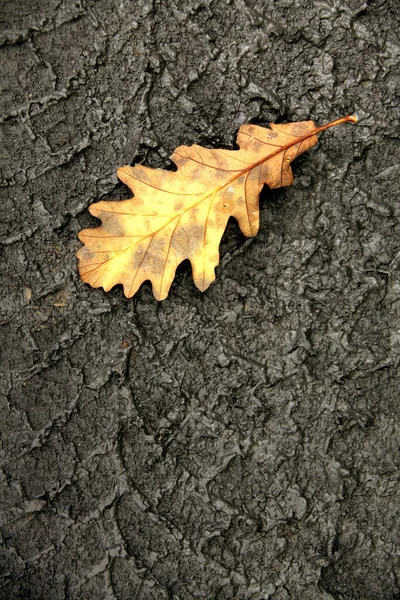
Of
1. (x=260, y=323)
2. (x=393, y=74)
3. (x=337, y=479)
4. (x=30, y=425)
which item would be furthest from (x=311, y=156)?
(x=30, y=425)

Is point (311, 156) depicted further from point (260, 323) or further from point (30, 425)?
point (30, 425)

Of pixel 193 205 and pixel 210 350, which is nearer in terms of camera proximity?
pixel 193 205

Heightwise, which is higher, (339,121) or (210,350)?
(339,121)

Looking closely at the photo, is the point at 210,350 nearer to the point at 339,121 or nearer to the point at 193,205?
the point at 193,205

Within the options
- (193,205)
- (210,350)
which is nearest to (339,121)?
(193,205)
